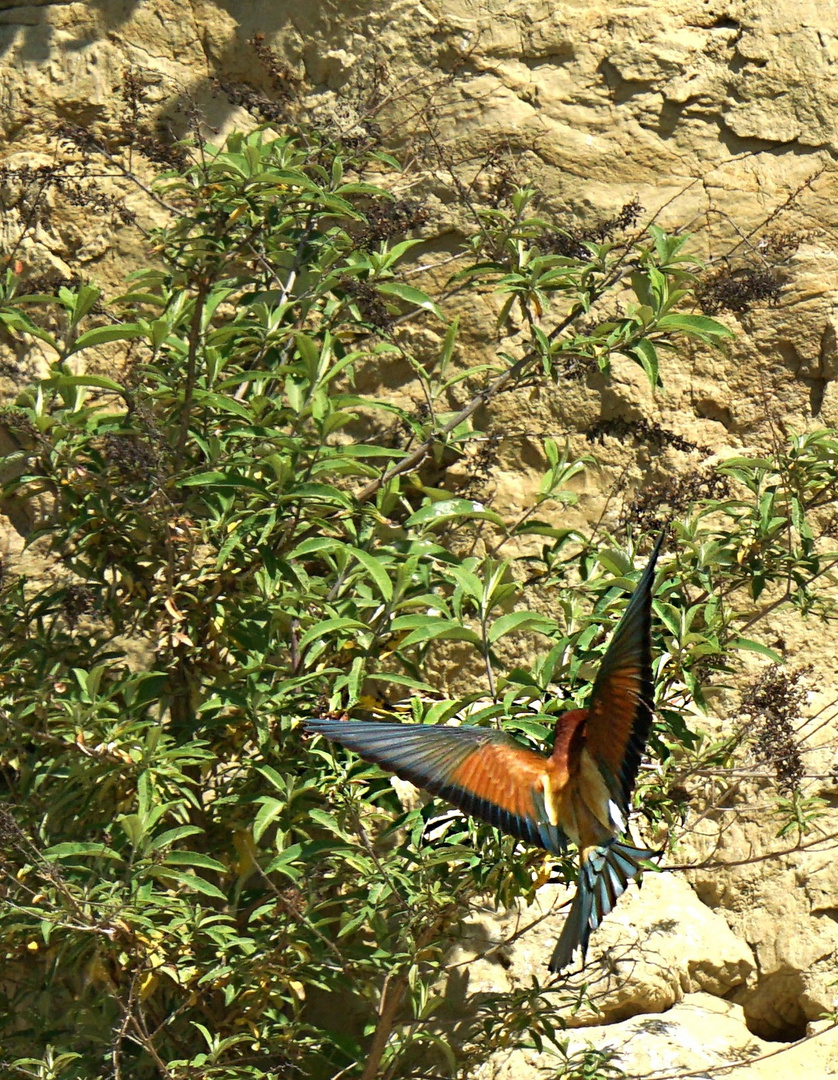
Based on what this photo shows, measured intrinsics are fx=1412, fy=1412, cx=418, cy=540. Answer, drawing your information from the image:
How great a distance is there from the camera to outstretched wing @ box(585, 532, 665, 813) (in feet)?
8.27

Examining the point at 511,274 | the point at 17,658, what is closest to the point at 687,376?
the point at 511,274

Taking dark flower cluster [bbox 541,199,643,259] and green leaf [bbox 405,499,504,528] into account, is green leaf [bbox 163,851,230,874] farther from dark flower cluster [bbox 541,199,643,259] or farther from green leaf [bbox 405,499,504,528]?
dark flower cluster [bbox 541,199,643,259]

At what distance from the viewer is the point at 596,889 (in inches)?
108

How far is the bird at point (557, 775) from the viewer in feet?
8.81

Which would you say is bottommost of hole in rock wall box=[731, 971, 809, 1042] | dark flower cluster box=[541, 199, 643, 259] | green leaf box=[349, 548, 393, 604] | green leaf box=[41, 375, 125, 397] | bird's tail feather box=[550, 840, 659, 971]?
hole in rock wall box=[731, 971, 809, 1042]

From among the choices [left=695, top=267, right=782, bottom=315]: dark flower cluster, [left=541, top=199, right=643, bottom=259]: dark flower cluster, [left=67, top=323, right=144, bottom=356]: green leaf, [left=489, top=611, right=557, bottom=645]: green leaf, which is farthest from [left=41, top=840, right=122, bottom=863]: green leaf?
[left=695, top=267, right=782, bottom=315]: dark flower cluster

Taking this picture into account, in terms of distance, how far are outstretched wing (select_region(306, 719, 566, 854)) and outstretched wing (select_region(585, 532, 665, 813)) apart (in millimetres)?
148

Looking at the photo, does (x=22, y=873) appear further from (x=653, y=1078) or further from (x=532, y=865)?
(x=653, y=1078)

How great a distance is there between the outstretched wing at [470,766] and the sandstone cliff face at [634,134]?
102 cm

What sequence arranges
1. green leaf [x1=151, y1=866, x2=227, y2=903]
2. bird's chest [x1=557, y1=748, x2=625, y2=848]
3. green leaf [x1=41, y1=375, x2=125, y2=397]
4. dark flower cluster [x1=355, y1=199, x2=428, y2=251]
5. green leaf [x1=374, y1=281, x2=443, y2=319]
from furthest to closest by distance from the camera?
dark flower cluster [x1=355, y1=199, x2=428, y2=251], green leaf [x1=374, y1=281, x2=443, y2=319], green leaf [x1=41, y1=375, x2=125, y2=397], green leaf [x1=151, y1=866, x2=227, y2=903], bird's chest [x1=557, y1=748, x2=625, y2=848]

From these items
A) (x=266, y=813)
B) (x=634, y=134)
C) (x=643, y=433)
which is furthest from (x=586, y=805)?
(x=634, y=134)

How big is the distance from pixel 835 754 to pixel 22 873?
81.8 inches

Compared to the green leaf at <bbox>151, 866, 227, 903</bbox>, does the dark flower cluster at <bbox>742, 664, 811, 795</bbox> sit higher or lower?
higher

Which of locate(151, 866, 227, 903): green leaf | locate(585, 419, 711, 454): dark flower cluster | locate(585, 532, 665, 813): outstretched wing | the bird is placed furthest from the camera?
locate(585, 419, 711, 454): dark flower cluster
